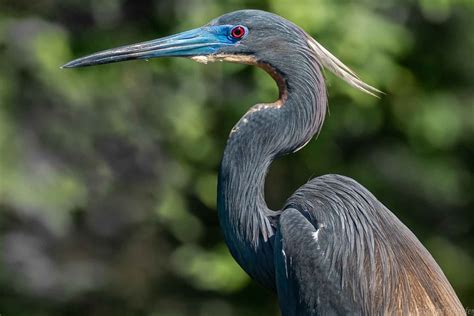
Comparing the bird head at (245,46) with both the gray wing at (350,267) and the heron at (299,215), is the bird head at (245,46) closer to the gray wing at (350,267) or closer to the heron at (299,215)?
the heron at (299,215)

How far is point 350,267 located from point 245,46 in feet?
3.47

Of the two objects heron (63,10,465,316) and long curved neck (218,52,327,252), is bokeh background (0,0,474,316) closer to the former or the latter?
heron (63,10,465,316)

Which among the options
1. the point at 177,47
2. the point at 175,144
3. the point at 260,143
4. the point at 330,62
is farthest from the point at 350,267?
the point at 175,144

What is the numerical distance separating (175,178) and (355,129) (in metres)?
1.59

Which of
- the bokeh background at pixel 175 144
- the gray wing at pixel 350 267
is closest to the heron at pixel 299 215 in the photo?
the gray wing at pixel 350 267

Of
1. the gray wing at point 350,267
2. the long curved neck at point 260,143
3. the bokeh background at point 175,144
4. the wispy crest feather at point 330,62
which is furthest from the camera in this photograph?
the bokeh background at point 175,144

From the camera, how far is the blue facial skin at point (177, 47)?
486cm

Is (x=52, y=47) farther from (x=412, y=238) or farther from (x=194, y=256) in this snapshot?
(x=412, y=238)

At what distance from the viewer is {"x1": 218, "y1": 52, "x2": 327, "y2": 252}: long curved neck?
468 cm

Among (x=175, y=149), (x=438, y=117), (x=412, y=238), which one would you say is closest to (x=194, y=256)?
(x=175, y=149)

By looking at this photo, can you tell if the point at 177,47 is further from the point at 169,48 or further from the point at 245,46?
the point at 245,46

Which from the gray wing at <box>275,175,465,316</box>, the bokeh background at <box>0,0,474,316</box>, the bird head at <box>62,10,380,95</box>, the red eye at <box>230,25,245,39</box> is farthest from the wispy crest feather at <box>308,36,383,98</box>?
the bokeh background at <box>0,0,474,316</box>

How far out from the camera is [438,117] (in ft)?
31.8

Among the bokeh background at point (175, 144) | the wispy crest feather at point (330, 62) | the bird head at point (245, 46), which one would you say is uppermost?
the bokeh background at point (175, 144)
